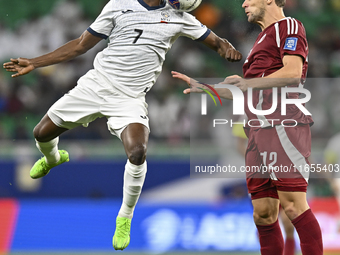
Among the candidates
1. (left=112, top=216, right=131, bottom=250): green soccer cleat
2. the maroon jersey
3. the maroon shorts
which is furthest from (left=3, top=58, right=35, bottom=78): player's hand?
the maroon shorts

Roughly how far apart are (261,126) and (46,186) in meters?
5.20

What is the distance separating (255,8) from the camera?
3.68 meters

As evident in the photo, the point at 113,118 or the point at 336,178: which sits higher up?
the point at 113,118

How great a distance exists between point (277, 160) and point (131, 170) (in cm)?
110

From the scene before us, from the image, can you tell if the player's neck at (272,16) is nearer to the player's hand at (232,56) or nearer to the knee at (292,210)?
the player's hand at (232,56)

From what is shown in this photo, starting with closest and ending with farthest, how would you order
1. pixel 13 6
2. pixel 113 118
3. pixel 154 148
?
pixel 113 118 → pixel 154 148 → pixel 13 6

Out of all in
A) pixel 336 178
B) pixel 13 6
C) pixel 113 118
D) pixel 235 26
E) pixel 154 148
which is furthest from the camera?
pixel 13 6

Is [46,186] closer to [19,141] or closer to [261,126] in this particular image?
[19,141]

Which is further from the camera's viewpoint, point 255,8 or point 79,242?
point 79,242

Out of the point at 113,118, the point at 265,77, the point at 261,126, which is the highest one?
the point at 265,77

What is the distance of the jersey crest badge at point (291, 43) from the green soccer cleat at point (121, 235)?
1.78 m

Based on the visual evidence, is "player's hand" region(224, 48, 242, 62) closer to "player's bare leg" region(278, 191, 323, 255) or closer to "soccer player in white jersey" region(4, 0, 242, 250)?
"soccer player in white jersey" region(4, 0, 242, 250)

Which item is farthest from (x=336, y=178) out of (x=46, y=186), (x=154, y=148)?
(x=46, y=186)

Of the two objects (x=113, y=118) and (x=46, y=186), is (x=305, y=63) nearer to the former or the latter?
(x=113, y=118)
